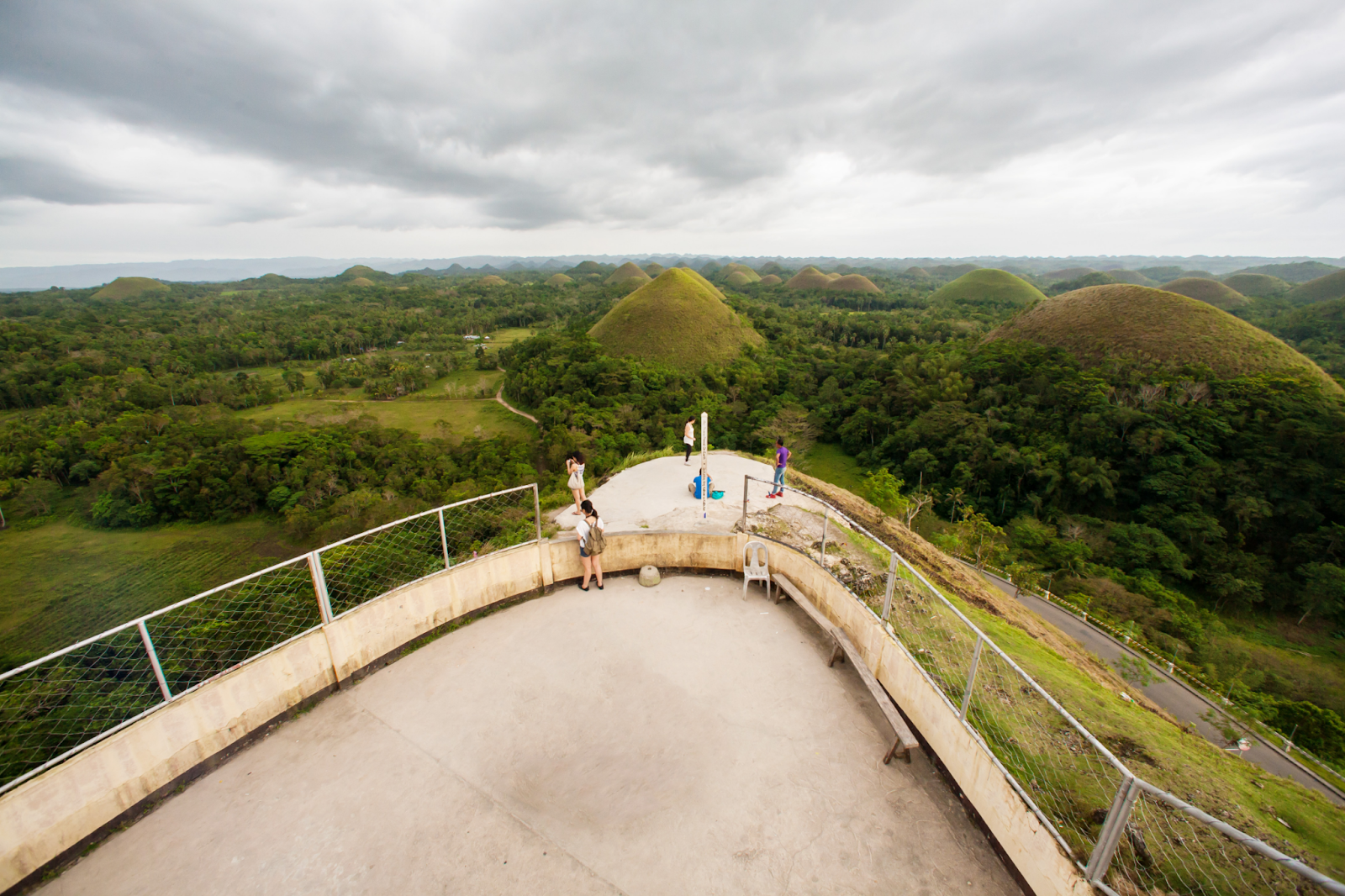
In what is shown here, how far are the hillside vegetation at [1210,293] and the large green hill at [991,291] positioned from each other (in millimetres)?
20207

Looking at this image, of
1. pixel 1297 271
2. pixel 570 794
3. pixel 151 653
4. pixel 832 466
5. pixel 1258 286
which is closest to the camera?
pixel 151 653

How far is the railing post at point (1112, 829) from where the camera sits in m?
2.61

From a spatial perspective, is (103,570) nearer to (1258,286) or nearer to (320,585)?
(320,585)

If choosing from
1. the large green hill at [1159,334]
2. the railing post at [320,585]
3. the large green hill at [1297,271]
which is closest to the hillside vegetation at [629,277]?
the large green hill at [1159,334]

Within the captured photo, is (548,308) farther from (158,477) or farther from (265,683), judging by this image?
(265,683)

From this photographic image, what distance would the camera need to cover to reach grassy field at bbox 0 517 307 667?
22.8 meters

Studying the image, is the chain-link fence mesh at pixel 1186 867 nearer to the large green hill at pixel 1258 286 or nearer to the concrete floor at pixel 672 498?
the concrete floor at pixel 672 498

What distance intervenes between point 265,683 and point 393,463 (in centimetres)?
2865

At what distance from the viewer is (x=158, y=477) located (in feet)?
102

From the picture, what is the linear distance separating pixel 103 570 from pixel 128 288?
192 meters

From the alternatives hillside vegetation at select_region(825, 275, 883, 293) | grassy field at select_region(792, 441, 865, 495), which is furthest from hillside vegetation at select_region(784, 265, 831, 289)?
grassy field at select_region(792, 441, 865, 495)

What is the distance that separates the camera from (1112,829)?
2.75 meters

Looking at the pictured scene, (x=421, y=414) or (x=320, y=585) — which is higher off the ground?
(x=320, y=585)

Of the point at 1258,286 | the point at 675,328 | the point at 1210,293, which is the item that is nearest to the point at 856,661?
the point at 675,328
